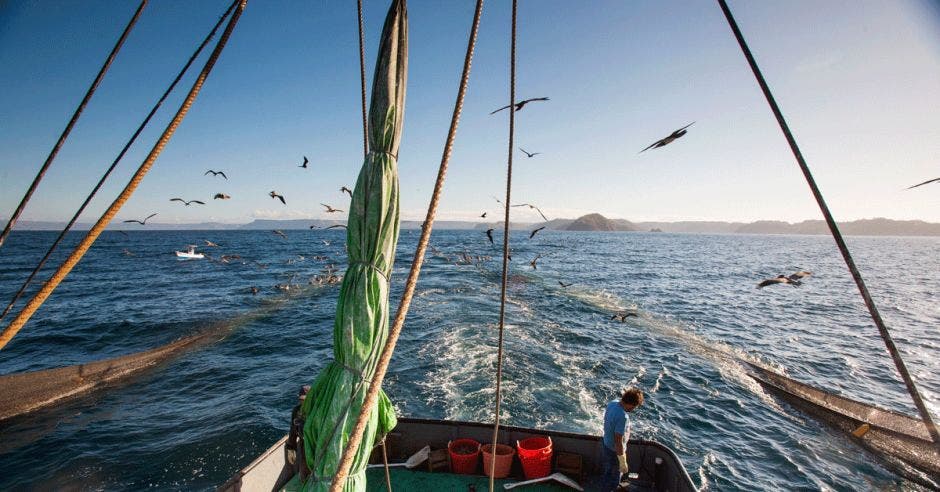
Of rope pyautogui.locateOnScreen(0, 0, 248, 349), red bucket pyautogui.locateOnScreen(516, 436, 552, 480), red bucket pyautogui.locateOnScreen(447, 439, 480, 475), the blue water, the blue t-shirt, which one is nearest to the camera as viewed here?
rope pyautogui.locateOnScreen(0, 0, 248, 349)

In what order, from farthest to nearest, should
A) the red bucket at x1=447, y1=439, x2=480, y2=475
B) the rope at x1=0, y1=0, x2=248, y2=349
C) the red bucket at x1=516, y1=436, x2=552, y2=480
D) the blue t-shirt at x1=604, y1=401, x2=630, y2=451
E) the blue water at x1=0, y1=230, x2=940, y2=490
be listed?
the blue water at x1=0, y1=230, x2=940, y2=490 < the red bucket at x1=447, y1=439, x2=480, y2=475 < the red bucket at x1=516, y1=436, x2=552, y2=480 < the blue t-shirt at x1=604, y1=401, x2=630, y2=451 < the rope at x1=0, y1=0, x2=248, y2=349

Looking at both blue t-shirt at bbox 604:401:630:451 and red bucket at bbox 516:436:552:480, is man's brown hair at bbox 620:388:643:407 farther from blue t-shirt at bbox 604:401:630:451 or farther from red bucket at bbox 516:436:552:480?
red bucket at bbox 516:436:552:480

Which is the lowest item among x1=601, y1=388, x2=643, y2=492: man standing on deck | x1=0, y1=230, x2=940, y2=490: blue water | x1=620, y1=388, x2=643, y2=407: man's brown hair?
x1=0, y1=230, x2=940, y2=490: blue water

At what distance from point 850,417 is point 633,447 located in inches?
546

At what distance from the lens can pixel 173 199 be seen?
1694 cm

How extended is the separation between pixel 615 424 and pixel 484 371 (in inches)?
505

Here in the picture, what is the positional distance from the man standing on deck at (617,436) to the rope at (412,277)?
19.2 feet

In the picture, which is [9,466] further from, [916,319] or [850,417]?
[916,319]

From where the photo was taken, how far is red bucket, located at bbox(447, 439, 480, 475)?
8.74m

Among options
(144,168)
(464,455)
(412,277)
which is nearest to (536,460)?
(464,455)

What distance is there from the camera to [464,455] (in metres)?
8.75

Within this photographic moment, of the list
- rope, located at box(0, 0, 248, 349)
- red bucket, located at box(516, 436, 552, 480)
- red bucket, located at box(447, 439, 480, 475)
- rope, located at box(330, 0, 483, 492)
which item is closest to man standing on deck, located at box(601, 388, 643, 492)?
red bucket, located at box(516, 436, 552, 480)

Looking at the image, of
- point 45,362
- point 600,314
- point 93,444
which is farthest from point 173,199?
point 600,314

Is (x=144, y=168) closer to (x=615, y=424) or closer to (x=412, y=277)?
(x=412, y=277)
